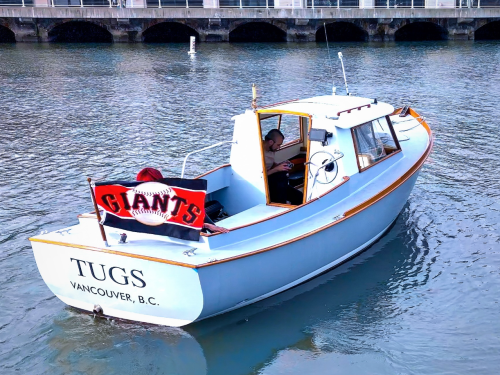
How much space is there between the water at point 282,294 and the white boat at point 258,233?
43 centimetres

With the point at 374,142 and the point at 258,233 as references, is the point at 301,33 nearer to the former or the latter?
the point at 374,142

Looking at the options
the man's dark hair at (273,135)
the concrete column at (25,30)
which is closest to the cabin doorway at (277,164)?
the man's dark hair at (273,135)

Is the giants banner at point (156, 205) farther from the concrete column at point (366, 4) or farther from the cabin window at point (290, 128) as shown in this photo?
the concrete column at point (366, 4)

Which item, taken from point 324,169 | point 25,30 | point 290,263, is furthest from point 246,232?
point 25,30

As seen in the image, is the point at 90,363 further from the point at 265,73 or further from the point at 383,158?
the point at 265,73

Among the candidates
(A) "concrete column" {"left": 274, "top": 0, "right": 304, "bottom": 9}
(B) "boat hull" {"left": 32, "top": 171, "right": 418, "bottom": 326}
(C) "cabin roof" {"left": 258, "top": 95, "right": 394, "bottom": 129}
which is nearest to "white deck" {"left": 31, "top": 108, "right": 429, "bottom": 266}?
(B) "boat hull" {"left": 32, "top": 171, "right": 418, "bottom": 326}

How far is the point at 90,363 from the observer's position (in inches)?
352

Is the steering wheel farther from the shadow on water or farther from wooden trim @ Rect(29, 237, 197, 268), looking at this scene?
wooden trim @ Rect(29, 237, 197, 268)

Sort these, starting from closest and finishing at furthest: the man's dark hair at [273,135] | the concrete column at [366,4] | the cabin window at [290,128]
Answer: the man's dark hair at [273,135] < the cabin window at [290,128] < the concrete column at [366,4]

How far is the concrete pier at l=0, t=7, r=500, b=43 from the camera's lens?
48000 mm

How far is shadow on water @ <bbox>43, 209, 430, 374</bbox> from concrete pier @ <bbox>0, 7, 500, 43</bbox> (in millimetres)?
40379

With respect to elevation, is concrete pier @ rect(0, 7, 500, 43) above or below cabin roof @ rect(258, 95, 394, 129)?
above

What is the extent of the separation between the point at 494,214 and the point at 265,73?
21.9 metres

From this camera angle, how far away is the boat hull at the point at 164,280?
348 inches
